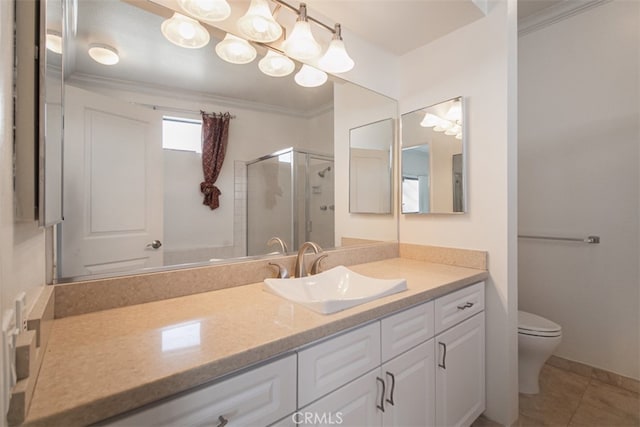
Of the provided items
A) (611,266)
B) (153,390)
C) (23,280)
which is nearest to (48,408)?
(153,390)

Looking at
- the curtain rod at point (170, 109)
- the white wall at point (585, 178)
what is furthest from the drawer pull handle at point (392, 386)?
the white wall at point (585, 178)

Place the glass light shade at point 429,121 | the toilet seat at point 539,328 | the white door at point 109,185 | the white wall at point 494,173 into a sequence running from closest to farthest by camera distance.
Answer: the white door at point 109,185, the white wall at point 494,173, the toilet seat at point 539,328, the glass light shade at point 429,121

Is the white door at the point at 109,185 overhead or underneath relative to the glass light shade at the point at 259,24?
underneath

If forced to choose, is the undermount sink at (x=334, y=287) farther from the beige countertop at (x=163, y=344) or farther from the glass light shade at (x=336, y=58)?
the glass light shade at (x=336, y=58)

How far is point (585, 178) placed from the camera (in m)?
2.00

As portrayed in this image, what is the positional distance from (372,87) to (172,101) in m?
1.24

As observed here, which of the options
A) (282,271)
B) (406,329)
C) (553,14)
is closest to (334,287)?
(282,271)

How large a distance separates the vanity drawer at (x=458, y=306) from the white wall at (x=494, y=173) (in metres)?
0.12

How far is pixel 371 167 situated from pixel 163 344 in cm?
163

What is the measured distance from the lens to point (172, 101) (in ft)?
3.84

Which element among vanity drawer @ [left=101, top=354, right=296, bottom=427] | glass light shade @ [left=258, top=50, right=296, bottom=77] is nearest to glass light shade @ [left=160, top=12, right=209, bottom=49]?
glass light shade @ [left=258, top=50, right=296, bottom=77]

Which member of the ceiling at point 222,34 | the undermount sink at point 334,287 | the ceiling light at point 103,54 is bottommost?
the undermount sink at point 334,287

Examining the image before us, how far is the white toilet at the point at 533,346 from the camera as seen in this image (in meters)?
1.67

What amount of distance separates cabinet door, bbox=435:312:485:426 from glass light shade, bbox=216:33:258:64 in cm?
155
